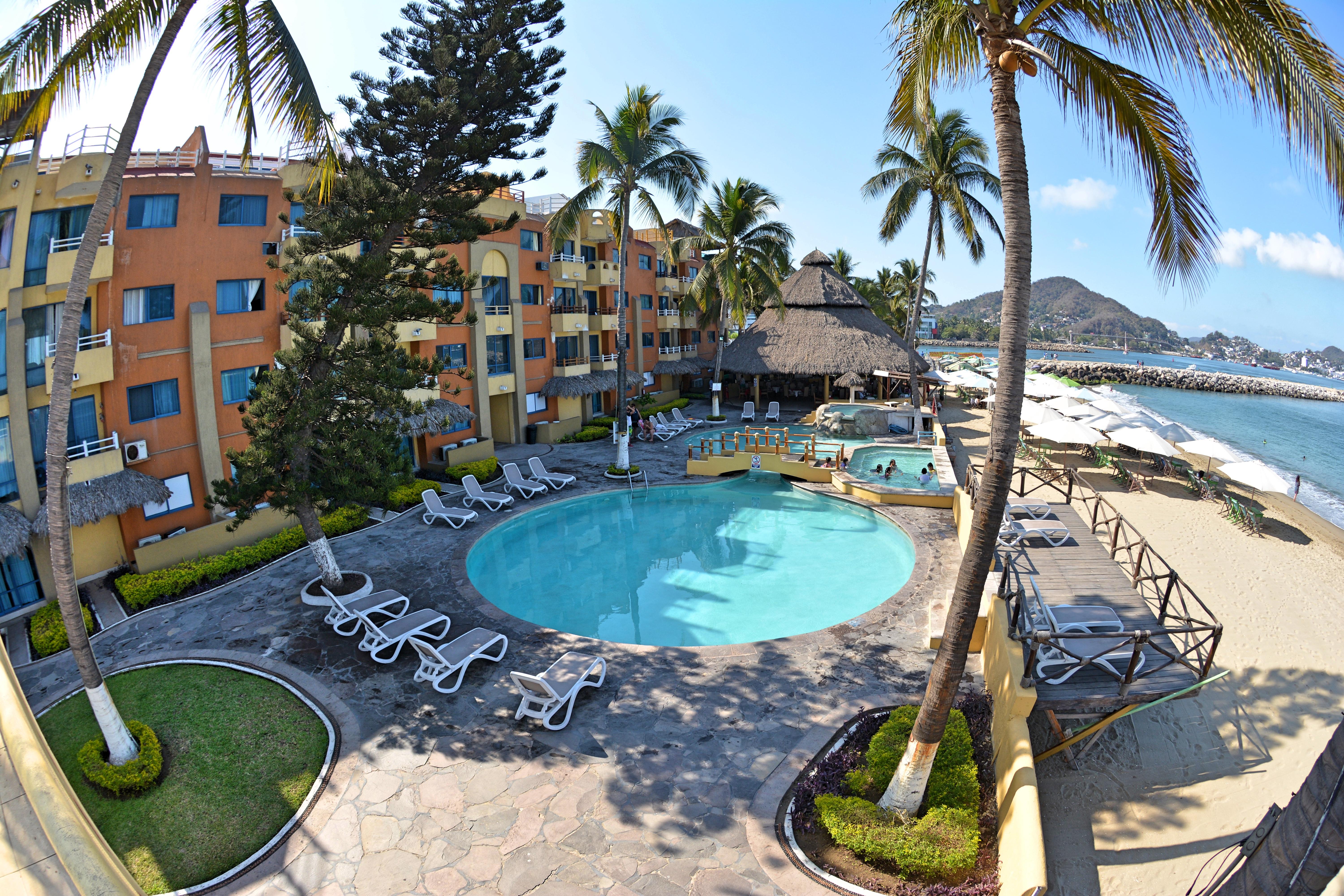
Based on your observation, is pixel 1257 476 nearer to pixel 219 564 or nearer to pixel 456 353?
pixel 456 353

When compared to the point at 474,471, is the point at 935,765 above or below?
below

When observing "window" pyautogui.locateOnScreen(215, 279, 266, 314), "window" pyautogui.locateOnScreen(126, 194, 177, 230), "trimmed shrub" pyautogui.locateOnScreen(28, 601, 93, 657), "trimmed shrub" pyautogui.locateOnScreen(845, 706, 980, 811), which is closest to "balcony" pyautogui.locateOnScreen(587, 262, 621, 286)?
"window" pyautogui.locateOnScreen(215, 279, 266, 314)

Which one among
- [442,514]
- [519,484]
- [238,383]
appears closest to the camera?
[238,383]

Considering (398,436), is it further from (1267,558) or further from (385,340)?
(1267,558)

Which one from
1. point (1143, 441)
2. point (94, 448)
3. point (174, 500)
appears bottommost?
point (174, 500)

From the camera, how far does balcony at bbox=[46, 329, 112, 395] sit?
1202cm

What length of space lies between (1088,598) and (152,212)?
748 inches

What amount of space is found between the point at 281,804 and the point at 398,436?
6966 millimetres

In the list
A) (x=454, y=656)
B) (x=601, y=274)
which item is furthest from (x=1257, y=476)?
(x=601, y=274)

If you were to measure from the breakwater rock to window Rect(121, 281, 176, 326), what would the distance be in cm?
6759

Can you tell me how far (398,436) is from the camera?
12594 millimetres

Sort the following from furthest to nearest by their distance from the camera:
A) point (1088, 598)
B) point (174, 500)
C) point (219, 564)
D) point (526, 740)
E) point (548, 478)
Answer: point (548, 478), point (174, 500), point (219, 564), point (1088, 598), point (526, 740)

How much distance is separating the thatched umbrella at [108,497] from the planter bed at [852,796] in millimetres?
12704

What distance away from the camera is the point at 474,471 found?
1994 cm
